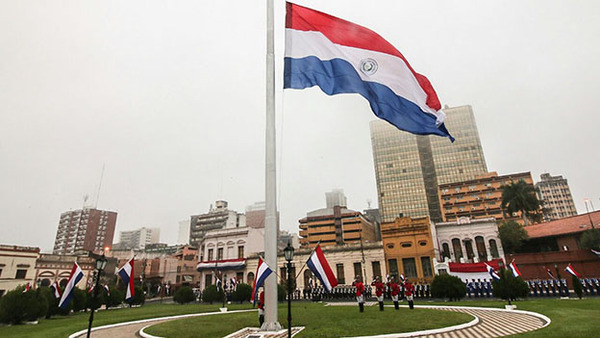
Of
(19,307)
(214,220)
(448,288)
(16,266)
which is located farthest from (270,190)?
(214,220)

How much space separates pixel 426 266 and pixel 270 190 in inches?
1193

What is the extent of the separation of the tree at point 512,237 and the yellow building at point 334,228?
1871 inches

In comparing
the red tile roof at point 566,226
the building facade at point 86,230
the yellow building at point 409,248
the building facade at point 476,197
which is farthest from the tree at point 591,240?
the building facade at point 86,230

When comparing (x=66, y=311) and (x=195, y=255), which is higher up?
(x=195, y=255)

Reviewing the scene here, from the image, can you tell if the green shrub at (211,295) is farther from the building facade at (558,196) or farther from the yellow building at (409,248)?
the building facade at (558,196)

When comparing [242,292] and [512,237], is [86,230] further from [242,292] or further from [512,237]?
[512,237]

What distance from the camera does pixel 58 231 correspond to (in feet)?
459

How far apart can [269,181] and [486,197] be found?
78623 mm

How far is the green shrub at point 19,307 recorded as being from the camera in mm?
17938

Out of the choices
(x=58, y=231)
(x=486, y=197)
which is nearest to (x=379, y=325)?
(x=486, y=197)

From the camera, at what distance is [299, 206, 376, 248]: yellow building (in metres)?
87.6

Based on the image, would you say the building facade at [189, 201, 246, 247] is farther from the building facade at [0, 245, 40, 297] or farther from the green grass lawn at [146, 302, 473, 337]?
the green grass lawn at [146, 302, 473, 337]

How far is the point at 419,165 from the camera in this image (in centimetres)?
9631

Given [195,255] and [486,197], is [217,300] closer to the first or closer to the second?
[195,255]
